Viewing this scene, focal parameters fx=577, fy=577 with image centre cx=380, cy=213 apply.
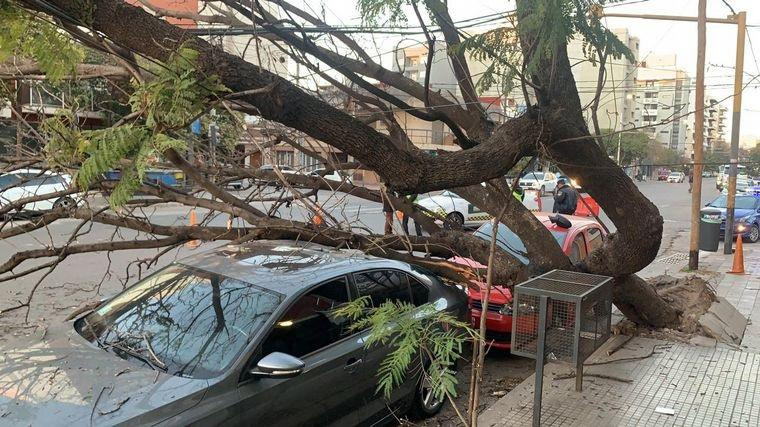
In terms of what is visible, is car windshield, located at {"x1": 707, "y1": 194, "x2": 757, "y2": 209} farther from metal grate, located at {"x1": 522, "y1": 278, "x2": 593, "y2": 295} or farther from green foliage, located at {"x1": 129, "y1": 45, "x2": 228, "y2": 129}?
green foliage, located at {"x1": 129, "y1": 45, "x2": 228, "y2": 129}

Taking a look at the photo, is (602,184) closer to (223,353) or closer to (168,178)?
(223,353)

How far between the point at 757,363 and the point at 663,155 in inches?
3190

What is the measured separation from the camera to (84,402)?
291 centimetres

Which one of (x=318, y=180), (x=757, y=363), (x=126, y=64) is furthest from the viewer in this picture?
(x=757, y=363)

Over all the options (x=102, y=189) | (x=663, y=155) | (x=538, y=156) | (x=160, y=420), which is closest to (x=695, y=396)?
(x=538, y=156)

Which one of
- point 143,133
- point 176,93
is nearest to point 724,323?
point 176,93

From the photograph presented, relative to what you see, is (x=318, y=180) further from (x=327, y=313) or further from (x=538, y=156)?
(x=538, y=156)

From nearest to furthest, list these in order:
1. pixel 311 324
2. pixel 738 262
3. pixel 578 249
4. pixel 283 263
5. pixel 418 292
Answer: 1. pixel 311 324
2. pixel 283 263
3. pixel 418 292
4. pixel 578 249
5. pixel 738 262

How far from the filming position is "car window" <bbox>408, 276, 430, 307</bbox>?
4.92m

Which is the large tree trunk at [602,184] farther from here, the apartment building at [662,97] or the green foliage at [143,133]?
the green foliage at [143,133]

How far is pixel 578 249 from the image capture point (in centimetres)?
809

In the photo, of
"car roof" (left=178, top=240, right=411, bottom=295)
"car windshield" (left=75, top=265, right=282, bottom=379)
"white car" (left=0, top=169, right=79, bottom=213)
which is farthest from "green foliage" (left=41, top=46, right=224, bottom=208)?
"white car" (left=0, top=169, right=79, bottom=213)

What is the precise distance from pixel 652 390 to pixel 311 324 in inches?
130

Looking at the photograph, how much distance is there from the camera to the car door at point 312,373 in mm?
3332
